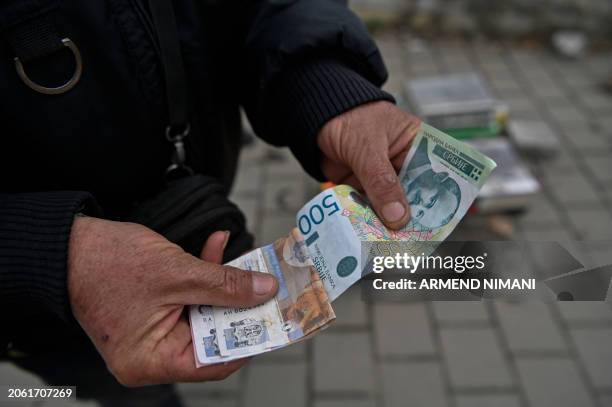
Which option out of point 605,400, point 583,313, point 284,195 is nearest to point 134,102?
point 284,195

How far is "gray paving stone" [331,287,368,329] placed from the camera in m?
2.42

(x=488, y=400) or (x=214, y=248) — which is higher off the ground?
(x=214, y=248)

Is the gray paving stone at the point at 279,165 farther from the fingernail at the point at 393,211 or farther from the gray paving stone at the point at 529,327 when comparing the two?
the fingernail at the point at 393,211

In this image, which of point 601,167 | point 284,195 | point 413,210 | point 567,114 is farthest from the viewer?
point 567,114

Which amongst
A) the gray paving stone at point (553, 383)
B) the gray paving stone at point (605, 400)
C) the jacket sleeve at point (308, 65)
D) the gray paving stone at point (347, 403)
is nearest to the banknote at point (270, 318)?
the jacket sleeve at point (308, 65)

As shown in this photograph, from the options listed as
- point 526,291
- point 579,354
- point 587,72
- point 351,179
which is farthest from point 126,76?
point 587,72

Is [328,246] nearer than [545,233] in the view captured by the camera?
Yes

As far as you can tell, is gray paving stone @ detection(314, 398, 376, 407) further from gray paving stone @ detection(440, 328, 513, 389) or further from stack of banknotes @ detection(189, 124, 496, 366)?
stack of banknotes @ detection(189, 124, 496, 366)

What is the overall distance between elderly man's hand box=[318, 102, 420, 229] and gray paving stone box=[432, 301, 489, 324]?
132 centimetres

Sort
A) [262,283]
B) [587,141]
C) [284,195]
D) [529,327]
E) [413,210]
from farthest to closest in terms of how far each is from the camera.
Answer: [587,141] → [284,195] → [529,327] → [413,210] → [262,283]

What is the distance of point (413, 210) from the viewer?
48.8 inches

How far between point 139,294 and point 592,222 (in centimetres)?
258

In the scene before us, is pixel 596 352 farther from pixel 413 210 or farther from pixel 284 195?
pixel 284 195

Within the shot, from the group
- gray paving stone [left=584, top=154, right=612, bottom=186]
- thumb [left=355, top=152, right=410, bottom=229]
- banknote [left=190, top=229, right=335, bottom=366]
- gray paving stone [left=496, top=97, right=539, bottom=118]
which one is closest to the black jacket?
thumb [left=355, top=152, right=410, bottom=229]
